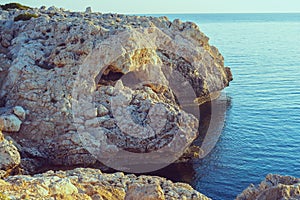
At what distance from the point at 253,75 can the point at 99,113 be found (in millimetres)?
39583

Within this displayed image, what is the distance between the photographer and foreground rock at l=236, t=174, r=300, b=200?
15.6 metres

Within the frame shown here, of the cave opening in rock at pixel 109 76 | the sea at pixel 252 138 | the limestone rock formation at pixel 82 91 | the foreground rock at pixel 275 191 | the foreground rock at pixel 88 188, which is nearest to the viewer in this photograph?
the foreground rock at pixel 88 188

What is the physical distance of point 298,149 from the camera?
35750 millimetres

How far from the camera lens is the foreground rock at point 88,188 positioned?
12031 mm

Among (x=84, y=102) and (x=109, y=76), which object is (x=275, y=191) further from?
(x=109, y=76)

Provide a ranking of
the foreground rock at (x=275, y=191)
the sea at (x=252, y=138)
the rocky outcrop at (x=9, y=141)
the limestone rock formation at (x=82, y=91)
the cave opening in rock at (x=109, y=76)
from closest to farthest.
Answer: the foreground rock at (x=275, y=191)
the rocky outcrop at (x=9, y=141)
the sea at (x=252, y=138)
the limestone rock formation at (x=82, y=91)
the cave opening in rock at (x=109, y=76)

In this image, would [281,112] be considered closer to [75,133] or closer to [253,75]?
[253,75]

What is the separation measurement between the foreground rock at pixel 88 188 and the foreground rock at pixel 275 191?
291 centimetres

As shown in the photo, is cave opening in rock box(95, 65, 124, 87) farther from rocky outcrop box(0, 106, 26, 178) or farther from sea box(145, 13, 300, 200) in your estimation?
sea box(145, 13, 300, 200)

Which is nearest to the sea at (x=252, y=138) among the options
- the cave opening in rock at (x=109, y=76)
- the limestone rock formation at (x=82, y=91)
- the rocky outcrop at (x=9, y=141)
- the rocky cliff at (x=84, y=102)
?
the rocky cliff at (x=84, y=102)

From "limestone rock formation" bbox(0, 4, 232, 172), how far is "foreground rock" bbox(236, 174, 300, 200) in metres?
14.4

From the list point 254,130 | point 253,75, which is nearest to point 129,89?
point 254,130

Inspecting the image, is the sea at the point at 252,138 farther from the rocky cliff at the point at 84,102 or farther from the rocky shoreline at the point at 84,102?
the rocky cliff at the point at 84,102

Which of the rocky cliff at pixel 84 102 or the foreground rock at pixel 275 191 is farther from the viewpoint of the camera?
the rocky cliff at pixel 84 102
